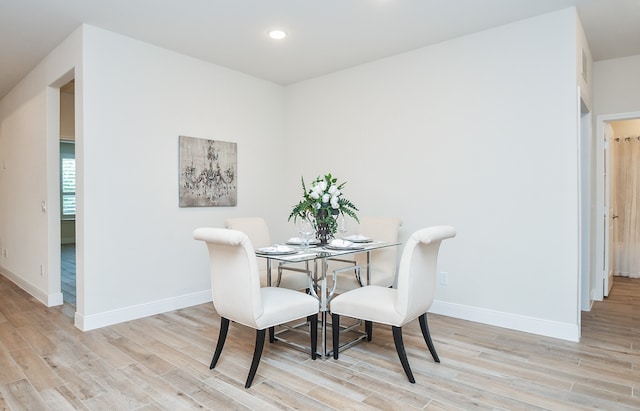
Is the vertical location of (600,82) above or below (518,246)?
above

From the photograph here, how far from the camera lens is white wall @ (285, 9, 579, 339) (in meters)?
3.15

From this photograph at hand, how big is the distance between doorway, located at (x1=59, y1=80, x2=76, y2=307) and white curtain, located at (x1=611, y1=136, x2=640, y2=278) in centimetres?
679

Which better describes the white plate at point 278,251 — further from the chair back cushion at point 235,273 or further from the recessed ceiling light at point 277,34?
the recessed ceiling light at point 277,34

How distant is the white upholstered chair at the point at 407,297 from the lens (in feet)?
7.70

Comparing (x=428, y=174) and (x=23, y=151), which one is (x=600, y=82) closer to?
(x=428, y=174)

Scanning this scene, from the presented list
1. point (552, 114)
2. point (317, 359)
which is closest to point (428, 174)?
point (552, 114)

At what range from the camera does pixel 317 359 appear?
2.74 m

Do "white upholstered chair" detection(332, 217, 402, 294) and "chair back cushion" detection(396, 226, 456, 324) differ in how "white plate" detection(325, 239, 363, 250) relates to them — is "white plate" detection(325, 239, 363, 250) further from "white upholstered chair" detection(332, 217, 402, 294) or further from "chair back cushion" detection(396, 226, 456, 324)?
"chair back cushion" detection(396, 226, 456, 324)

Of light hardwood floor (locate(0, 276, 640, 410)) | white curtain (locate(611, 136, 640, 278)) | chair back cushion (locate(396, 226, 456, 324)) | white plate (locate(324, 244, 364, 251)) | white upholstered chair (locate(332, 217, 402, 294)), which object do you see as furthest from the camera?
white curtain (locate(611, 136, 640, 278))

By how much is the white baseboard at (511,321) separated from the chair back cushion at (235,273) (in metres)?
2.09

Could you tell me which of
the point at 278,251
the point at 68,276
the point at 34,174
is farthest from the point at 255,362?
the point at 68,276

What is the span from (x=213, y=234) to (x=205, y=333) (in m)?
1.34

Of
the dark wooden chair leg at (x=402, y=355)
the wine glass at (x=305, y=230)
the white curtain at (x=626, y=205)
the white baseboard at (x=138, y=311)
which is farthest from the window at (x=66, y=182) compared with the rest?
the white curtain at (x=626, y=205)

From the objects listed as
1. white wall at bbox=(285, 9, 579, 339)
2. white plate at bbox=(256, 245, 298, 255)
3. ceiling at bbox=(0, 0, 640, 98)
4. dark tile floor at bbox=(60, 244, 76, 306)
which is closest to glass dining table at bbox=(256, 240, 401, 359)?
white plate at bbox=(256, 245, 298, 255)
